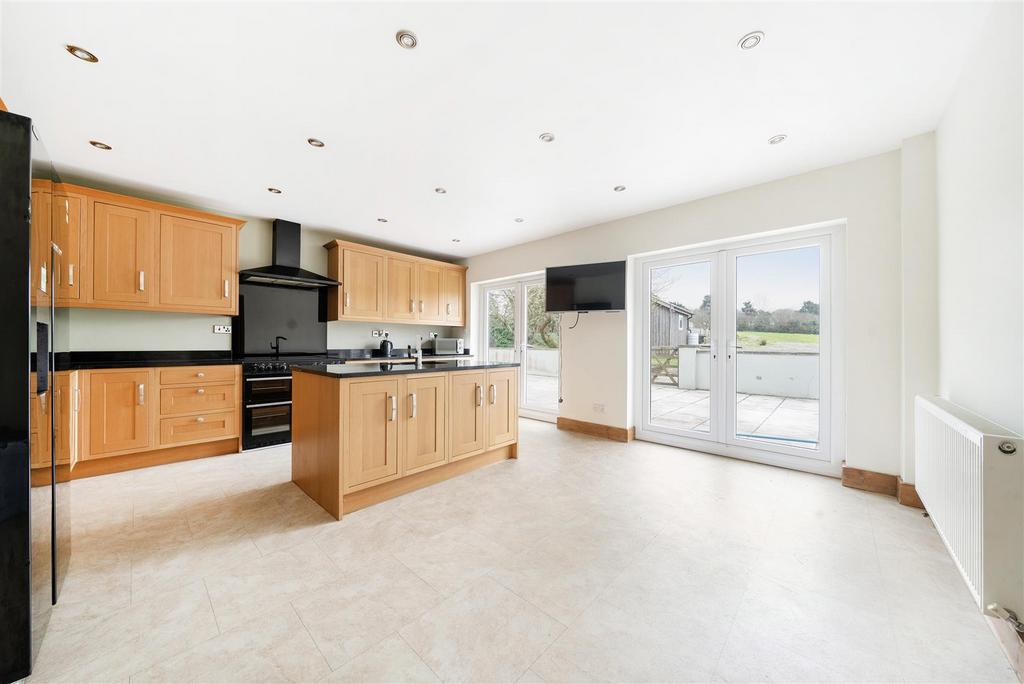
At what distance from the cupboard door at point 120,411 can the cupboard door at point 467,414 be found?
2760 mm

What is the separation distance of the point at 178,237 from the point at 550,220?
147 inches

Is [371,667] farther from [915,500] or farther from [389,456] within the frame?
[915,500]

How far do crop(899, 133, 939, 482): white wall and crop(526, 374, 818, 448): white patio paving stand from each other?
68 cm

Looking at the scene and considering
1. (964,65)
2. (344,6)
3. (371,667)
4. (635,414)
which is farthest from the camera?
(635,414)

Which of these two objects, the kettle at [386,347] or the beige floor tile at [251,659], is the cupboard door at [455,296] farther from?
the beige floor tile at [251,659]

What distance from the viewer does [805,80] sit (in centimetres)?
196

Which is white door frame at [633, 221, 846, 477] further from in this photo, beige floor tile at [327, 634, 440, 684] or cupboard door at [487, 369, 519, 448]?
beige floor tile at [327, 634, 440, 684]

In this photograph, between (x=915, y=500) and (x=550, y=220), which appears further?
(x=550, y=220)

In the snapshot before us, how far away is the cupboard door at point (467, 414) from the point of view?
2949 millimetres

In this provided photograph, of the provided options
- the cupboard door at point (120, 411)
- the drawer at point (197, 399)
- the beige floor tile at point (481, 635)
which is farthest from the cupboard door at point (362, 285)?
the beige floor tile at point (481, 635)

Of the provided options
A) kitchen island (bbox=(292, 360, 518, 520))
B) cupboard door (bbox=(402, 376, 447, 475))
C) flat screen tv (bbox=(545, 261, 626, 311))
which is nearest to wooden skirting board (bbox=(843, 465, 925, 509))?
flat screen tv (bbox=(545, 261, 626, 311))

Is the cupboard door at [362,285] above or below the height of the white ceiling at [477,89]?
below

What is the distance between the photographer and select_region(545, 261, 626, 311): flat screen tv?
13.6 feet

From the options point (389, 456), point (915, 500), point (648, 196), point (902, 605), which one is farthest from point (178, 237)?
point (915, 500)
